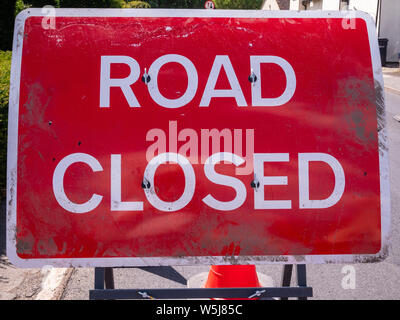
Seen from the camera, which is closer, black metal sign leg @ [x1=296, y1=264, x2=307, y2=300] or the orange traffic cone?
black metal sign leg @ [x1=296, y1=264, x2=307, y2=300]

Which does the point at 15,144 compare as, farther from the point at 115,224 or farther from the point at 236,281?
the point at 236,281

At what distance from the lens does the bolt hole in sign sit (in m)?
1.86

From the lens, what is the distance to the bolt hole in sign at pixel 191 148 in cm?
186

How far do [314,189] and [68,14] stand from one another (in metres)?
1.32

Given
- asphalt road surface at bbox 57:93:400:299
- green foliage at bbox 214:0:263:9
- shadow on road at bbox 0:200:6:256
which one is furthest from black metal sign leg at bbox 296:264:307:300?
green foliage at bbox 214:0:263:9

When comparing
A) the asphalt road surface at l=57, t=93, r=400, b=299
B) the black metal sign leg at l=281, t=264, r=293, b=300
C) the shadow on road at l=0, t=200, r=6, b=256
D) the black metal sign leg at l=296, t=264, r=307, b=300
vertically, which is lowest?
the asphalt road surface at l=57, t=93, r=400, b=299

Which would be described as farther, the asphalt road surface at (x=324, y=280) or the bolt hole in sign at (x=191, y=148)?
the asphalt road surface at (x=324, y=280)

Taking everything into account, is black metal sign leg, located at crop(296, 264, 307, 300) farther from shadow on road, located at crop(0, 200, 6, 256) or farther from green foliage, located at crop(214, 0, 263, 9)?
green foliage, located at crop(214, 0, 263, 9)

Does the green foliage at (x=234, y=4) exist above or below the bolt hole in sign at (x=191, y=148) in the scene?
above

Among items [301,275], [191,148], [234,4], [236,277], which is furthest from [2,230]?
[234,4]

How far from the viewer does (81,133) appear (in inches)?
73.8

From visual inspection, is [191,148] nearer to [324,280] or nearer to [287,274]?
[287,274]

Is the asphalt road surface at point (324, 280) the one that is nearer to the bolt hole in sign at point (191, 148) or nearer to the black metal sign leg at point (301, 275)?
the black metal sign leg at point (301, 275)

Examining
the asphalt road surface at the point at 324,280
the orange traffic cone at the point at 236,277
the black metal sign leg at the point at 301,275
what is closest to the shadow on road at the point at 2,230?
the asphalt road surface at the point at 324,280
